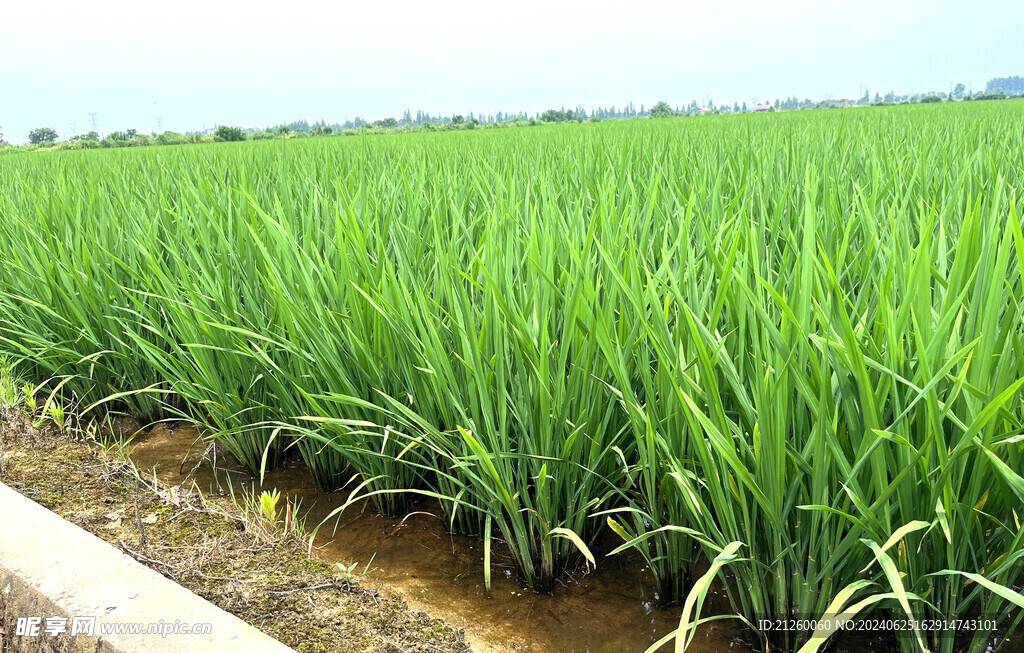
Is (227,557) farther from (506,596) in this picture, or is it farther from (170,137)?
(170,137)

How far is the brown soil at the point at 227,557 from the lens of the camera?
47.8 inches

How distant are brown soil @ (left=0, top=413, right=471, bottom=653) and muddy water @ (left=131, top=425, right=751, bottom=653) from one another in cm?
Result: 9

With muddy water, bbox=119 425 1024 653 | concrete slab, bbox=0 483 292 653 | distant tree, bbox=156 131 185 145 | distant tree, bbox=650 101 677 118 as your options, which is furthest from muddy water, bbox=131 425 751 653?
distant tree, bbox=650 101 677 118

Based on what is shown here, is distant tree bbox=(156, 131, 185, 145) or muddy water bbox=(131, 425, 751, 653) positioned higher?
distant tree bbox=(156, 131, 185, 145)

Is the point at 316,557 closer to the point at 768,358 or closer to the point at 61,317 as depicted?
the point at 768,358

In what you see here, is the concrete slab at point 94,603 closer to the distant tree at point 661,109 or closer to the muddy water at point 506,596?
the muddy water at point 506,596

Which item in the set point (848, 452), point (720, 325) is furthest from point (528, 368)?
point (848, 452)

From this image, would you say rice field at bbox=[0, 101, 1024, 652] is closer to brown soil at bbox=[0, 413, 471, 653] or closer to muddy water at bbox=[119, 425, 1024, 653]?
muddy water at bbox=[119, 425, 1024, 653]

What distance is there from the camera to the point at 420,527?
1633 millimetres

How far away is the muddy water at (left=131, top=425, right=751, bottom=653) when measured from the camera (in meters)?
1.24

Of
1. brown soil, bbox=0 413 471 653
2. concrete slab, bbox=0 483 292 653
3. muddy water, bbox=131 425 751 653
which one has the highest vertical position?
concrete slab, bbox=0 483 292 653

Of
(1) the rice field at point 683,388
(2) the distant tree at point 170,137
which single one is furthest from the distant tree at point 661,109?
(1) the rice field at point 683,388

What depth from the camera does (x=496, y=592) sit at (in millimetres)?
1376

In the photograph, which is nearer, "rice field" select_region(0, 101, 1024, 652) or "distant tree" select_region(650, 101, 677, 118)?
"rice field" select_region(0, 101, 1024, 652)
